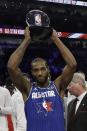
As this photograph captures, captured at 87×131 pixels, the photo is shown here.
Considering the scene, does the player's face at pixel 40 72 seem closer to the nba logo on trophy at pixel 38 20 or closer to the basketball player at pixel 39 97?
the basketball player at pixel 39 97

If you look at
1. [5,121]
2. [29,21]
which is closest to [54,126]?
[29,21]

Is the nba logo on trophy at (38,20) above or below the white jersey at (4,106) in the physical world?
above

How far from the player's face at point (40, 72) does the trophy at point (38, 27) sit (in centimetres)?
20

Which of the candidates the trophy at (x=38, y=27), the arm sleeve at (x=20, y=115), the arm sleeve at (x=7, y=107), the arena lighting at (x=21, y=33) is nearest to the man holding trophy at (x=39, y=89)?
the trophy at (x=38, y=27)

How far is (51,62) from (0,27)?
109 inches

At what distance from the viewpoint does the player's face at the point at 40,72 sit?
3389 millimetres

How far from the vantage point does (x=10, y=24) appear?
13.1 meters

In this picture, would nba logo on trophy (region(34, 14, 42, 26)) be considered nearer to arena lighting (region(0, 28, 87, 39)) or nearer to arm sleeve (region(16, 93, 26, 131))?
arm sleeve (region(16, 93, 26, 131))

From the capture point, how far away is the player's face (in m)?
3.39

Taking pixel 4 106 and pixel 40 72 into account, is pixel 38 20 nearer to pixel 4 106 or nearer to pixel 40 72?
pixel 40 72

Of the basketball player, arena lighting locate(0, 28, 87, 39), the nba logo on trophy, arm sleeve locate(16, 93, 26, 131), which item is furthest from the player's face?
arena lighting locate(0, 28, 87, 39)

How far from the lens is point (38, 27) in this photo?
3391 millimetres

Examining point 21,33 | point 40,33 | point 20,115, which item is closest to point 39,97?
point 40,33

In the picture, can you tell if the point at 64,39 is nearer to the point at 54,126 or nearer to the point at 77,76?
the point at 77,76
